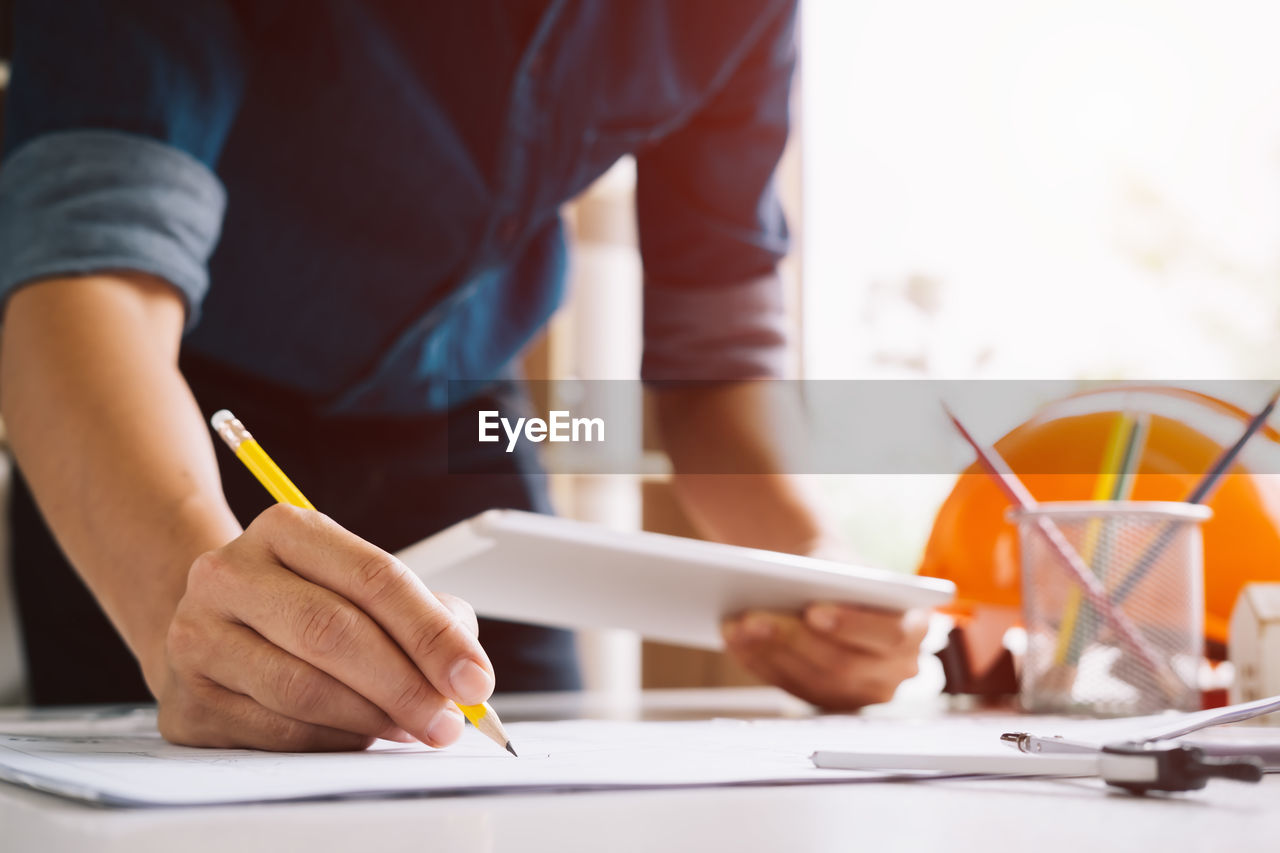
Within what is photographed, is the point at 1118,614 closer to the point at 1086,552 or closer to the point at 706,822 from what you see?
the point at 1086,552

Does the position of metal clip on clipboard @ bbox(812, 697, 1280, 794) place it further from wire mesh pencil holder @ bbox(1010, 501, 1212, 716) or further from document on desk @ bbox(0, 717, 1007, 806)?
wire mesh pencil holder @ bbox(1010, 501, 1212, 716)

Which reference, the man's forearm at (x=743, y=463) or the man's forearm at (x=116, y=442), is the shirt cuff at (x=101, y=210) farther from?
the man's forearm at (x=743, y=463)

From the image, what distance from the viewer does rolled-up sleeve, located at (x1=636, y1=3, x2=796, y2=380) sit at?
982 mm

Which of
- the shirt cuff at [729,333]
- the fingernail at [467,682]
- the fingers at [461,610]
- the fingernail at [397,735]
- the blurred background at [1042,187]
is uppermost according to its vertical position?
the blurred background at [1042,187]

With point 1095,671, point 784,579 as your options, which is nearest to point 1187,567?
point 1095,671

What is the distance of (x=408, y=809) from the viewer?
241 millimetres

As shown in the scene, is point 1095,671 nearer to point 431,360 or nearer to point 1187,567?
point 1187,567

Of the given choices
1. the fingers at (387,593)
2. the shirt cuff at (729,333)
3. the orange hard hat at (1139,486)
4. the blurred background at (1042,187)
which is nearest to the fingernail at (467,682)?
the fingers at (387,593)

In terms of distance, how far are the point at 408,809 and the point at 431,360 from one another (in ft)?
2.12

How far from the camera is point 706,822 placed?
0.76ft

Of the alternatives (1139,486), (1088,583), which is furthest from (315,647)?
(1139,486)

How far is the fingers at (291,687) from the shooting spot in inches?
13.6

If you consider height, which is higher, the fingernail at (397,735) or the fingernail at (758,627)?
the fingernail at (397,735)

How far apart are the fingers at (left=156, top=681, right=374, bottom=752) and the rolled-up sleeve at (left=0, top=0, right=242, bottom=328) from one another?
→ 24cm
